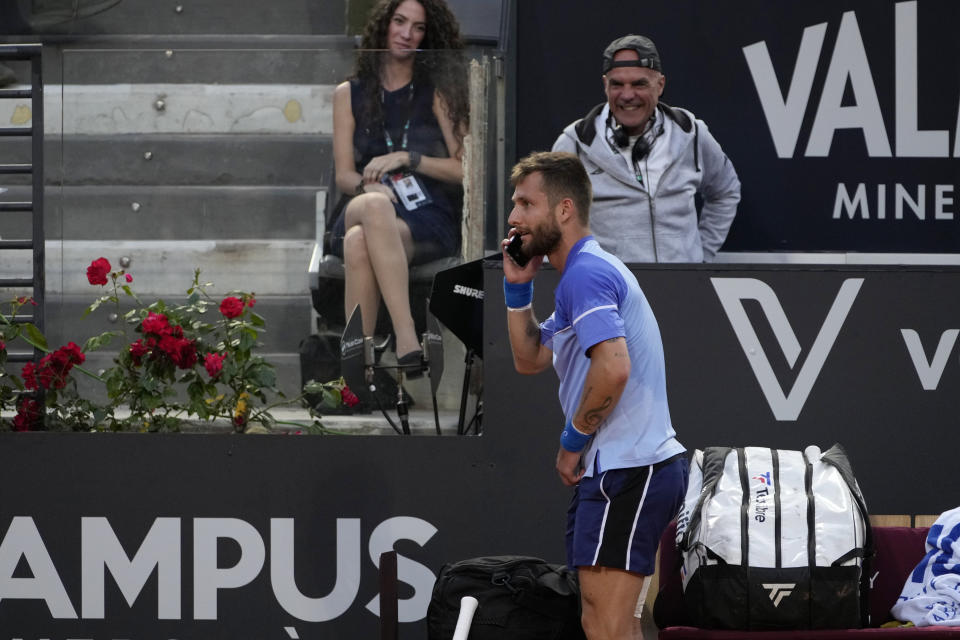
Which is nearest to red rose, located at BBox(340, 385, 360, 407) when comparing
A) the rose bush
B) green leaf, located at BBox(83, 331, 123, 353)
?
the rose bush

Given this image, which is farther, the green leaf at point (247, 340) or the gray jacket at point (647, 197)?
the gray jacket at point (647, 197)

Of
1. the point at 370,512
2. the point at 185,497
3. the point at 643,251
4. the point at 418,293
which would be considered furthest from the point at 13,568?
the point at 643,251

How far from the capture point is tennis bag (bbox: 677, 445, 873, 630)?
3.76 m

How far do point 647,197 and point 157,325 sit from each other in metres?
2.01

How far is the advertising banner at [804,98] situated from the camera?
651 cm

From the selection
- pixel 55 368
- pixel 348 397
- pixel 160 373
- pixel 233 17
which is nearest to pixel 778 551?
pixel 348 397

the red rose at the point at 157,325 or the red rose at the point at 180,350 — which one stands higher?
the red rose at the point at 157,325

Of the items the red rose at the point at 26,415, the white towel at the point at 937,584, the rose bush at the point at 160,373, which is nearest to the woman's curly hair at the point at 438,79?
the rose bush at the point at 160,373

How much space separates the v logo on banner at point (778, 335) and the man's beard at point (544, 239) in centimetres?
115

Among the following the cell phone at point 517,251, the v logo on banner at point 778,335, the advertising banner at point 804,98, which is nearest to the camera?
the cell phone at point 517,251

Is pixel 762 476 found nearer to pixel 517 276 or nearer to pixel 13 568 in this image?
pixel 517 276

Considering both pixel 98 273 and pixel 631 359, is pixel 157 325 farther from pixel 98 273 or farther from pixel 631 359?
pixel 631 359

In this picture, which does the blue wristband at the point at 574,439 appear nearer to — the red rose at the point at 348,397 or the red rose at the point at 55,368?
the red rose at the point at 348,397

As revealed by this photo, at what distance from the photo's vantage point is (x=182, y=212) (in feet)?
16.5
